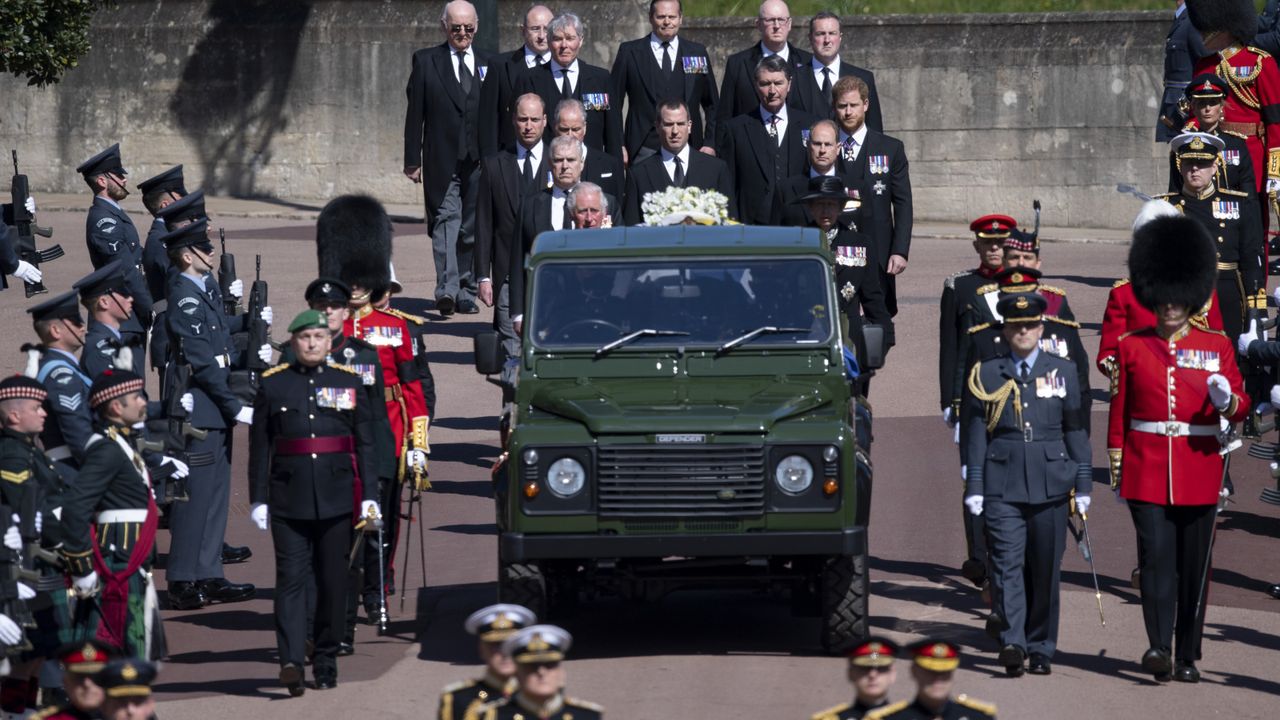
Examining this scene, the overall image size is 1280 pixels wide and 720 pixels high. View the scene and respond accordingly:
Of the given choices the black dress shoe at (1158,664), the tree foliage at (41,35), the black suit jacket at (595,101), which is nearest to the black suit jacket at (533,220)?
the black suit jacket at (595,101)

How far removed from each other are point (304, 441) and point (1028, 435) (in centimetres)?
342

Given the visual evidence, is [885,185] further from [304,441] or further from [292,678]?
[292,678]

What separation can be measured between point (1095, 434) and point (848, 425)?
227 inches

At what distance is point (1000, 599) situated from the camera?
11.0 metres

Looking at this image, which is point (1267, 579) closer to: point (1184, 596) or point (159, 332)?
point (1184, 596)

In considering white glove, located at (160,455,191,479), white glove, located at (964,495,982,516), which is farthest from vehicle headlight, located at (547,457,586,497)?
white glove, located at (160,455,191,479)

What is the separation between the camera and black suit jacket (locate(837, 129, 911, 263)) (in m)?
15.6

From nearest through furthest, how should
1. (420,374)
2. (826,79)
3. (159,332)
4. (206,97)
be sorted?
(420,374)
(159,332)
(826,79)
(206,97)

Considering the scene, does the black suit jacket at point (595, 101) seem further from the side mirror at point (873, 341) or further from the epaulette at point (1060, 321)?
the epaulette at point (1060, 321)

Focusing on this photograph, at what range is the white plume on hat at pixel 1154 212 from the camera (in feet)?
40.1

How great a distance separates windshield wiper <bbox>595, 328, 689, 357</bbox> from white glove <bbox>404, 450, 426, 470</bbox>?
1.21 m

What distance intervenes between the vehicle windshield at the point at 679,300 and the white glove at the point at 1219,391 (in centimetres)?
198

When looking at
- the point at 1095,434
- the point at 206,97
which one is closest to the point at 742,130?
the point at 1095,434

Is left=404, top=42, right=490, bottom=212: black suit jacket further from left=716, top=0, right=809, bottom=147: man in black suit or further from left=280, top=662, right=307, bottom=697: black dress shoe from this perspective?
left=280, top=662, right=307, bottom=697: black dress shoe
